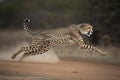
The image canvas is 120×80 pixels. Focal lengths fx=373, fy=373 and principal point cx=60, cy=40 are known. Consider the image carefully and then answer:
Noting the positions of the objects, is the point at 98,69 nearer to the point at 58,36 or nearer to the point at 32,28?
the point at 58,36

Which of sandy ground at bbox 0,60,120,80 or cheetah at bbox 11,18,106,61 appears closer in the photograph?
sandy ground at bbox 0,60,120,80

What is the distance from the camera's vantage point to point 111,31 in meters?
11.9

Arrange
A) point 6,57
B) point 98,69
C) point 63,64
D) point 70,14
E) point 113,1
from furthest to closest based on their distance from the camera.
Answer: point 70,14 < point 113,1 < point 6,57 < point 63,64 < point 98,69

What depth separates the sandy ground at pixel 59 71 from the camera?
829 centimetres

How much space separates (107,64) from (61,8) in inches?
124

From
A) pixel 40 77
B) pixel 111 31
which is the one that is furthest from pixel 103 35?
pixel 40 77

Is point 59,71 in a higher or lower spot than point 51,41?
lower

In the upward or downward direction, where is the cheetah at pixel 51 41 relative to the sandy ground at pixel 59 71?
upward

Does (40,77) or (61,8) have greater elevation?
(61,8)

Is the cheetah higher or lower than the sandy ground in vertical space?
higher

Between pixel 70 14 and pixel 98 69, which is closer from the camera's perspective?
pixel 98 69

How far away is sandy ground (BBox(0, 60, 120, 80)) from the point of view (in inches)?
326

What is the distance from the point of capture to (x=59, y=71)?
8.88 metres

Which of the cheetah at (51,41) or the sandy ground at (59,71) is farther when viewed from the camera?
the cheetah at (51,41)
